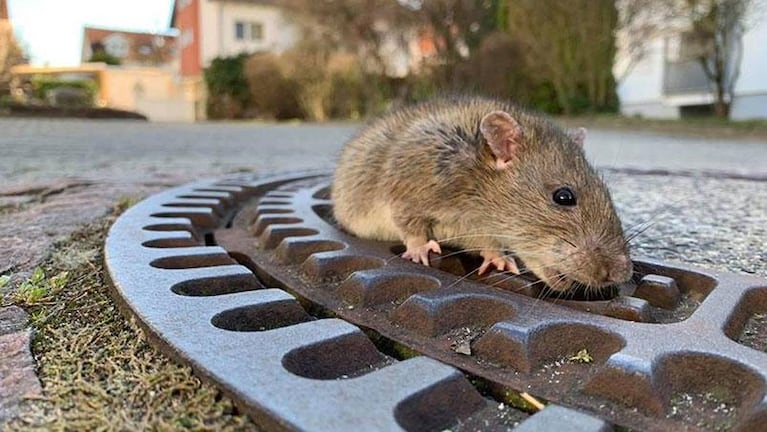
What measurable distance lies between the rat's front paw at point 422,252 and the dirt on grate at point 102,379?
3.13ft

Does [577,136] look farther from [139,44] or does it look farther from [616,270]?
[139,44]

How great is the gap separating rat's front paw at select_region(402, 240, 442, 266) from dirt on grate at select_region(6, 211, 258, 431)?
95 cm

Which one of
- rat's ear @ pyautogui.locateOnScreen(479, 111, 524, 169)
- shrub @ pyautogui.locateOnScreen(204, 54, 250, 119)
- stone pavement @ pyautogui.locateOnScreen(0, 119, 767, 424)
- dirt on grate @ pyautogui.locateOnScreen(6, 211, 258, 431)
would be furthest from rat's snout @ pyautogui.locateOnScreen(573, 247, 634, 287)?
shrub @ pyautogui.locateOnScreen(204, 54, 250, 119)

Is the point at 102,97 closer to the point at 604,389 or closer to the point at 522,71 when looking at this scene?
the point at 522,71

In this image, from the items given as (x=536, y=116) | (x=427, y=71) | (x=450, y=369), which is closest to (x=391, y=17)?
(x=427, y=71)

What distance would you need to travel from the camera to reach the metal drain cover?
1.08 meters

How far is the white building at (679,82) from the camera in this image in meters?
20.7

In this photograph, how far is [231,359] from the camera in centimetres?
116

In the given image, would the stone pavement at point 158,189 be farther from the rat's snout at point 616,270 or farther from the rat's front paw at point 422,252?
the rat's front paw at point 422,252

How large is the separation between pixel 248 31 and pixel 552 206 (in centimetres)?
4292

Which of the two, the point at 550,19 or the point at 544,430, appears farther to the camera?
the point at 550,19

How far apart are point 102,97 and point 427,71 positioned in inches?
1142

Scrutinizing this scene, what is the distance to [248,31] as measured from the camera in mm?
42594

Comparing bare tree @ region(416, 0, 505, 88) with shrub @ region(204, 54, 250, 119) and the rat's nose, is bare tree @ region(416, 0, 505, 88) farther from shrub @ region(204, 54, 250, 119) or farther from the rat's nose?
the rat's nose
